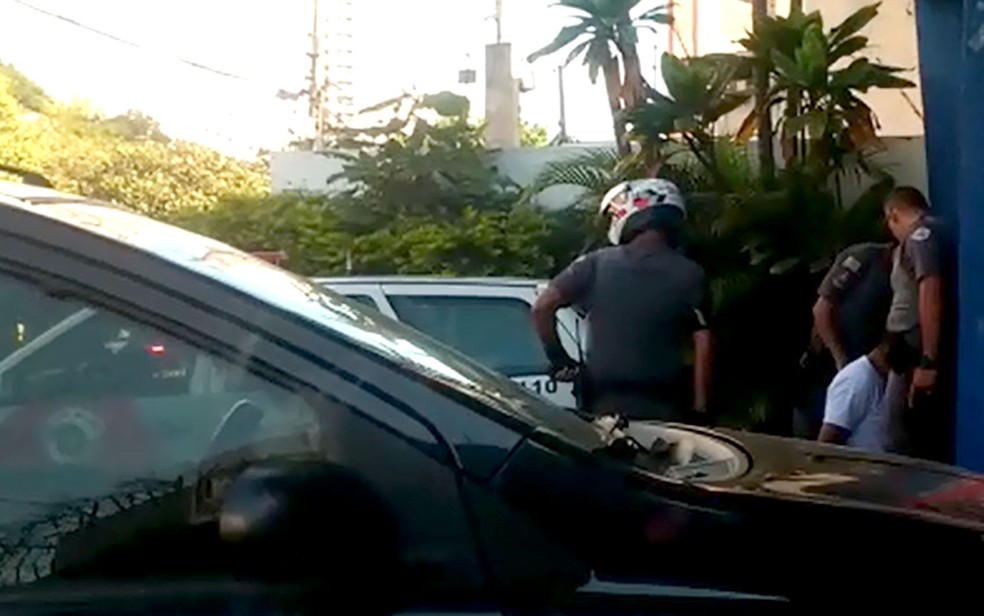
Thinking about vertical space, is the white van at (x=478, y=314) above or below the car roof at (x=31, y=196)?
below

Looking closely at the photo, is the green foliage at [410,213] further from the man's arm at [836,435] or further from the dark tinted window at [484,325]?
the man's arm at [836,435]

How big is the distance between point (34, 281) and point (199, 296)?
0.23 m

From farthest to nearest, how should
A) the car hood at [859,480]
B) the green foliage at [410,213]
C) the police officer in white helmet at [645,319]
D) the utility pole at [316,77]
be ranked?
the utility pole at [316,77], the green foliage at [410,213], the police officer in white helmet at [645,319], the car hood at [859,480]

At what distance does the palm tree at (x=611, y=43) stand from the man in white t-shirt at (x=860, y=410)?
574 cm

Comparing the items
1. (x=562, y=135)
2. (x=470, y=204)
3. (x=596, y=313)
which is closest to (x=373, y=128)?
(x=470, y=204)

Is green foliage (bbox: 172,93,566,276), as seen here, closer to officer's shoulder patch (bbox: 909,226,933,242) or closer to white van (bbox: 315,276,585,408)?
white van (bbox: 315,276,585,408)

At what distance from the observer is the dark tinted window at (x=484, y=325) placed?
7633 mm

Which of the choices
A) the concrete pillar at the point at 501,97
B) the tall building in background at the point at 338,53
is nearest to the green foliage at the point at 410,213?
the concrete pillar at the point at 501,97

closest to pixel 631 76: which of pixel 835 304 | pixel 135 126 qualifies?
pixel 835 304

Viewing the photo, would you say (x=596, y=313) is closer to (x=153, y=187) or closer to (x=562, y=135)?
(x=562, y=135)

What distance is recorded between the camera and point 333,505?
89.0 inches

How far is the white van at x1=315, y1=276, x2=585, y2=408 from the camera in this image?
7.58 m

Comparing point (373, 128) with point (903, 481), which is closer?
point (903, 481)

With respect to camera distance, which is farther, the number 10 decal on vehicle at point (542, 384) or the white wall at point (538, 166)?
the white wall at point (538, 166)
